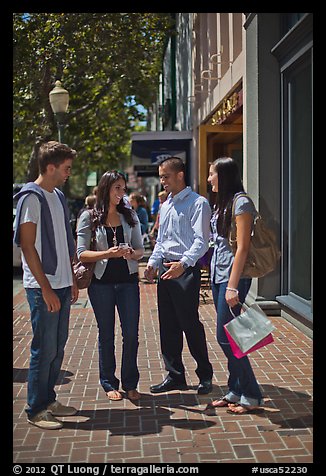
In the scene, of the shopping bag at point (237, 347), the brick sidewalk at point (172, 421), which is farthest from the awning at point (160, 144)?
the shopping bag at point (237, 347)

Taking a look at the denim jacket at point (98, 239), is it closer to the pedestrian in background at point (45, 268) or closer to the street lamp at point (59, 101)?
the pedestrian in background at point (45, 268)

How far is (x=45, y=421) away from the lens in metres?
4.57

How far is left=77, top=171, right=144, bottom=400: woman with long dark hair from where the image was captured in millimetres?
5184

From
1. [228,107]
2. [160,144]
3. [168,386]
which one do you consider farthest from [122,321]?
[160,144]

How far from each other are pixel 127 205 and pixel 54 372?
147 centimetres

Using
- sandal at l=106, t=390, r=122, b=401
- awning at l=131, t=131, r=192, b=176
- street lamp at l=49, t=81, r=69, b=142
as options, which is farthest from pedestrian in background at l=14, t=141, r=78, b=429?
awning at l=131, t=131, r=192, b=176

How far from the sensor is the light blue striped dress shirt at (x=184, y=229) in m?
5.09

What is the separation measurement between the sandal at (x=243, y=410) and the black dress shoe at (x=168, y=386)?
708mm

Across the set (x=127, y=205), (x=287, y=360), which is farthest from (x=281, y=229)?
(x=127, y=205)

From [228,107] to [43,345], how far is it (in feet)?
25.4

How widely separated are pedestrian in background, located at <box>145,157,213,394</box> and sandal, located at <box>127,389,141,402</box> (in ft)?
0.76

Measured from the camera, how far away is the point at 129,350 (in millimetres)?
5238
